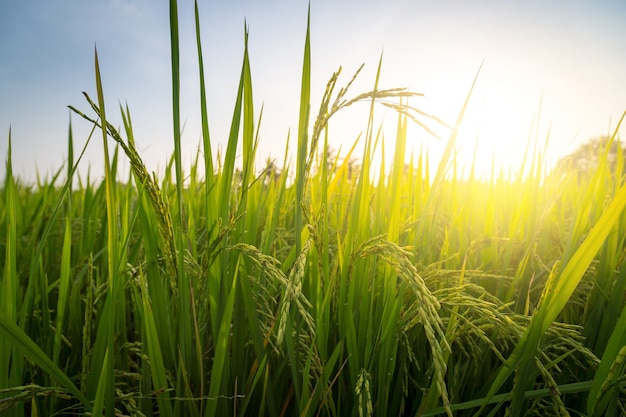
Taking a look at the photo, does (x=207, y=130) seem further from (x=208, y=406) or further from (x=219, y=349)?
(x=208, y=406)

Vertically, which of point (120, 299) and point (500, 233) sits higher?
point (500, 233)

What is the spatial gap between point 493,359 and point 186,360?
3.10 ft

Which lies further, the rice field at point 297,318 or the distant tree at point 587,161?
the distant tree at point 587,161

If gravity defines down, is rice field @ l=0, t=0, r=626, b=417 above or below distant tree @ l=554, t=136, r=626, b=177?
below

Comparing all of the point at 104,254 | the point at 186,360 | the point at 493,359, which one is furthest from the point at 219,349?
the point at 104,254

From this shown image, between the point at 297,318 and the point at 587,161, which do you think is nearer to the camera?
the point at 297,318

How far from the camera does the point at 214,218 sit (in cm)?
89

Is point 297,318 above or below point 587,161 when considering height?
below

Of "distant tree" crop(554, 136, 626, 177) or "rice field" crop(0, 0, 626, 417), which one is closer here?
"rice field" crop(0, 0, 626, 417)

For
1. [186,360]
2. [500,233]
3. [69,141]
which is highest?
[69,141]

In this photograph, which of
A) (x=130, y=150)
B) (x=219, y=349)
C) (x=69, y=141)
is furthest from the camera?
(x=69, y=141)

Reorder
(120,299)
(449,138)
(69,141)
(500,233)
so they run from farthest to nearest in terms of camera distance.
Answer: (500,233) → (69,141) → (120,299) → (449,138)

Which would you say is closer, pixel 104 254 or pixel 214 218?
pixel 214 218

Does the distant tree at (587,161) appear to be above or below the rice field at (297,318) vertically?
above
